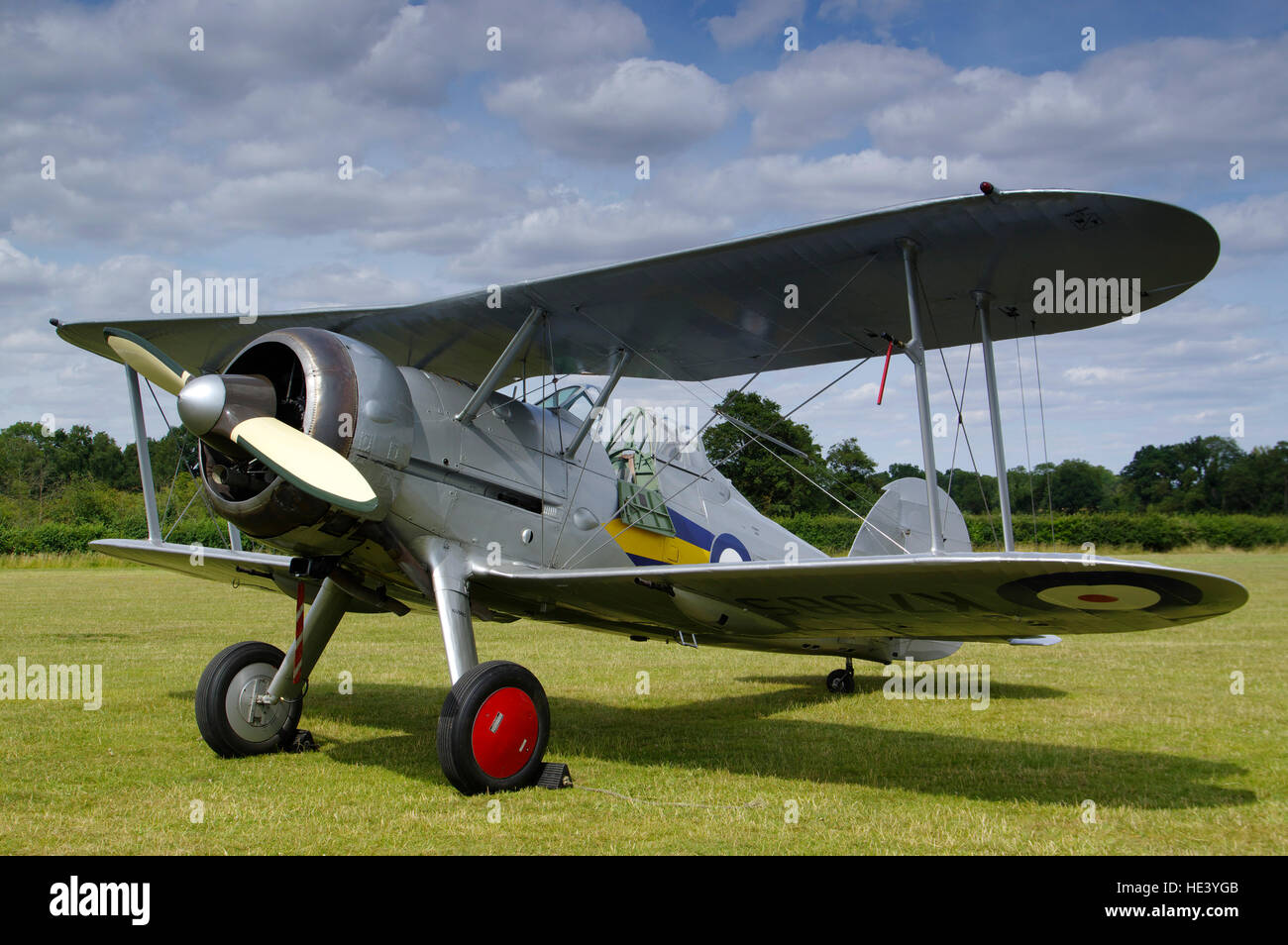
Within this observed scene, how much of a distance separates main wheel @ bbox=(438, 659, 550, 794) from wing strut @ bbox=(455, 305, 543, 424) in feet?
5.18

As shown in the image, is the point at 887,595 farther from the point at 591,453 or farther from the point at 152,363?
the point at 152,363

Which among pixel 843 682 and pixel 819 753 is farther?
pixel 843 682

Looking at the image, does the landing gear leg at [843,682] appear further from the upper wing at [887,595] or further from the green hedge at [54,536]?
the green hedge at [54,536]

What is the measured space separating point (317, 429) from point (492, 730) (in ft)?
6.14

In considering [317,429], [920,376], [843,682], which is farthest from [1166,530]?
[317,429]

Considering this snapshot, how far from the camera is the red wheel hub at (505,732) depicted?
504 cm

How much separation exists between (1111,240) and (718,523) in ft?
11.9

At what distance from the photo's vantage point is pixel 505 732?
5.16 meters

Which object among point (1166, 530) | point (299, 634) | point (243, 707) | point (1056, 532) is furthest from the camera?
point (1166, 530)

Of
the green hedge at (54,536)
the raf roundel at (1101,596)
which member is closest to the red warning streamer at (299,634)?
the raf roundel at (1101,596)

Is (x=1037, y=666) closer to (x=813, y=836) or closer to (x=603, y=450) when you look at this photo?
(x=603, y=450)

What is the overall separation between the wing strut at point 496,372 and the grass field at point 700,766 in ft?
7.27

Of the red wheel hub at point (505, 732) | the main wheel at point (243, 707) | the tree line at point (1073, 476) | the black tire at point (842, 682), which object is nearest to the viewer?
the red wheel hub at point (505, 732)
